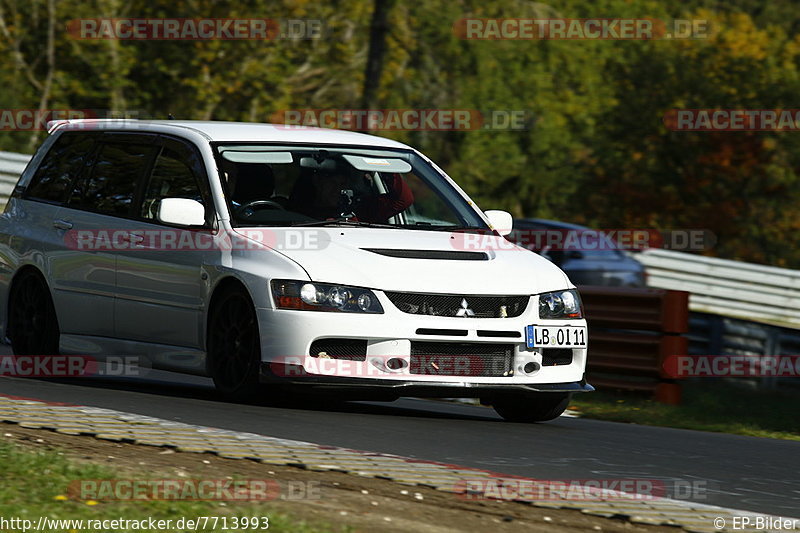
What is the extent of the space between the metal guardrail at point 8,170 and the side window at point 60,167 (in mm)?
11628

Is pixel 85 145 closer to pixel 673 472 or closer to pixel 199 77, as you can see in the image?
pixel 673 472

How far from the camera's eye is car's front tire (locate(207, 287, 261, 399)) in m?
8.56

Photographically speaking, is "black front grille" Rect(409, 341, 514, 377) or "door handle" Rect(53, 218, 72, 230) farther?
"door handle" Rect(53, 218, 72, 230)

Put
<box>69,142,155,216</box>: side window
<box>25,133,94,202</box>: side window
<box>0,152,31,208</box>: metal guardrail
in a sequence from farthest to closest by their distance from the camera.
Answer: <box>0,152,31,208</box>: metal guardrail
<box>25,133,94,202</box>: side window
<box>69,142,155,216</box>: side window

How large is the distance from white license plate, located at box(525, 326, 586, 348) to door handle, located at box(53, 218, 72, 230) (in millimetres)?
3296

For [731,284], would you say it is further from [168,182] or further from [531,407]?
[168,182]

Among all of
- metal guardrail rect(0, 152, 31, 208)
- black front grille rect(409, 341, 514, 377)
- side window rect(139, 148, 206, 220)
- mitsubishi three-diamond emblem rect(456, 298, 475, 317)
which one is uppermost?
metal guardrail rect(0, 152, 31, 208)

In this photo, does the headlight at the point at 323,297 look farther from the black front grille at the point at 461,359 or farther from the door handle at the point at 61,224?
the door handle at the point at 61,224

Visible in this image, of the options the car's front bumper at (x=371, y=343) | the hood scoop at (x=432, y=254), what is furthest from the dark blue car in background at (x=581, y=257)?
the car's front bumper at (x=371, y=343)

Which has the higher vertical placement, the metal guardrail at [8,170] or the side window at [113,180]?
the metal guardrail at [8,170]

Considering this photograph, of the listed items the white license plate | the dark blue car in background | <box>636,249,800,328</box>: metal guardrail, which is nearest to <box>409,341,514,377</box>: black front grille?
the white license plate

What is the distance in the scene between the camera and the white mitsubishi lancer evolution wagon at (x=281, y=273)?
27.6 feet

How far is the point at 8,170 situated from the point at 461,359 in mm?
15205

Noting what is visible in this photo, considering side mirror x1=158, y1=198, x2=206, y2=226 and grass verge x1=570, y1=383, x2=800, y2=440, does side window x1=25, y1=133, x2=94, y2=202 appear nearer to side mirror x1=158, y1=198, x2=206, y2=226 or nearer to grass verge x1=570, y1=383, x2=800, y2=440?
side mirror x1=158, y1=198, x2=206, y2=226
